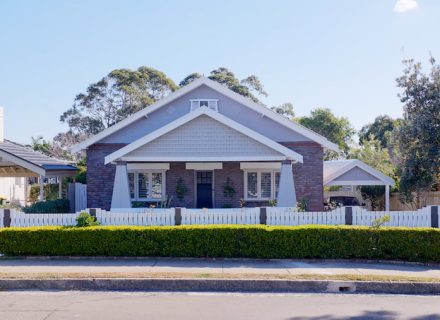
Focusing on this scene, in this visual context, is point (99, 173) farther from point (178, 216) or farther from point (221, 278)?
point (221, 278)

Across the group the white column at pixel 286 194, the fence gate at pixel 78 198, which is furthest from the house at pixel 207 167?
the white column at pixel 286 194

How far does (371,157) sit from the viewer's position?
37.8 meters

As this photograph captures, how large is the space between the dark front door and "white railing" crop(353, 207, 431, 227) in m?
9.27

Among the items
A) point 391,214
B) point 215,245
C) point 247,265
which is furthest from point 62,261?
point 391,214

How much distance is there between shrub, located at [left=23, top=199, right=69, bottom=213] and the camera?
19.8m

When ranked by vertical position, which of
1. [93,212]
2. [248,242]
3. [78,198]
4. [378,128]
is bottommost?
[248,242]

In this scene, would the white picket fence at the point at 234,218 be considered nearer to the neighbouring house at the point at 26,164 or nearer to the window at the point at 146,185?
the neighbouring house at the point at 26,164

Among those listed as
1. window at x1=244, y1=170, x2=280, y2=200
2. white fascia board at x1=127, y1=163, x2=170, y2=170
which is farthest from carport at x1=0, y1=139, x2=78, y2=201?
window at x1=244, y1=170, x2=280, y2=200

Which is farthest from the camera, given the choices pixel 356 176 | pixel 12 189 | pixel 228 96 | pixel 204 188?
pixel 12 189

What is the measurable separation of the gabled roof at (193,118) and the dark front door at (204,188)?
4.33 metres

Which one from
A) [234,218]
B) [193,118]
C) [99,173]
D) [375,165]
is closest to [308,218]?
[234,218]

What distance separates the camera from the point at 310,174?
73.2 feet

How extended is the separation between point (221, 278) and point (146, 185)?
1249 centimetres

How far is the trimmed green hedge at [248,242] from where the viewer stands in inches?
516
